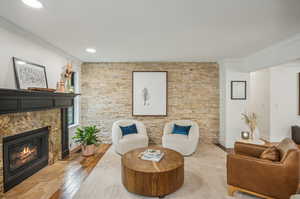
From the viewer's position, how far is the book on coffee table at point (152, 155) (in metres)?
2.60

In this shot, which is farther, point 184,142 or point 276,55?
point 184,142

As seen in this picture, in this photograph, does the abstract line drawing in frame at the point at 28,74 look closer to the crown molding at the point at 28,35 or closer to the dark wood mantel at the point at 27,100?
the dark wood mantel at the point at 27,100

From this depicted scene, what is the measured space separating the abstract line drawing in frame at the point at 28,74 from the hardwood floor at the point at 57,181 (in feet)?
5.11

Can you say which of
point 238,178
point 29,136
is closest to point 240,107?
point 238,178

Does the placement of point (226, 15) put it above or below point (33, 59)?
above

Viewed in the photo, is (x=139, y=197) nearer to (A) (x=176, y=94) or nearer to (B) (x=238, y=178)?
(B) (x=238, y=178)

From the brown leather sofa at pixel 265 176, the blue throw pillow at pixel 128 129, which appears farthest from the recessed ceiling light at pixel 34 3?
the brown leather sofa at pixel 265 176

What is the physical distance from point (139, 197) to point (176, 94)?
3.09m

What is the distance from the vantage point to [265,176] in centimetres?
200

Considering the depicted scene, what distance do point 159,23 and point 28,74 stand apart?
7.62 ft

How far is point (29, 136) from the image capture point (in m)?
2.74

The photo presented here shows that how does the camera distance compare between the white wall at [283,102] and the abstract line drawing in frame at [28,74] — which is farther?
the white wall at [283,102]

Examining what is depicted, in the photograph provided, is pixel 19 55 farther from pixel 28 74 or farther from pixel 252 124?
pixel 252 124

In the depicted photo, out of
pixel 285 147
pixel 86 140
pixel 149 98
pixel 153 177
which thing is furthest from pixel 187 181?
pixel 149 98
